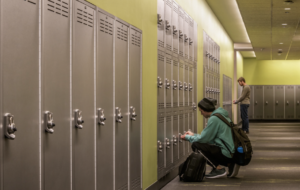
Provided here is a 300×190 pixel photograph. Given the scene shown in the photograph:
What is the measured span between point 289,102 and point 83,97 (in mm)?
19860

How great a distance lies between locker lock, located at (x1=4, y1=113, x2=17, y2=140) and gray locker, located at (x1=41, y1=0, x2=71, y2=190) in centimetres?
35

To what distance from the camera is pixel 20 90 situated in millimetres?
2279

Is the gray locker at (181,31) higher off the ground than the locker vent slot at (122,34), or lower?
higher

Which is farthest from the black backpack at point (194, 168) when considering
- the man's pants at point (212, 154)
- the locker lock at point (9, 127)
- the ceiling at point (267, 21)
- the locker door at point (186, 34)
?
the ceiling at point (267, 21)

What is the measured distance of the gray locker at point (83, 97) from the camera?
3010mm

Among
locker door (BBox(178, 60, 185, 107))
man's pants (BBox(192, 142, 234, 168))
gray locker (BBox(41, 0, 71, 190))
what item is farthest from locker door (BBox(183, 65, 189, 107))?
gray locker (BBox(41, 0, 71, 190))

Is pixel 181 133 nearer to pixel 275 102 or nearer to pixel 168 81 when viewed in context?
pixel 168 81

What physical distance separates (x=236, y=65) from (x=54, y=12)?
1547cm

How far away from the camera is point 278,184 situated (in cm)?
565

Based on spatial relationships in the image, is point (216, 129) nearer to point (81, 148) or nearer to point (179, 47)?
point (179, 47)

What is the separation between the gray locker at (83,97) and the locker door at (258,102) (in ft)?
63.4

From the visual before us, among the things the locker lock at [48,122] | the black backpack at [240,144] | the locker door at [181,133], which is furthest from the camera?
the locker door at [181,133]

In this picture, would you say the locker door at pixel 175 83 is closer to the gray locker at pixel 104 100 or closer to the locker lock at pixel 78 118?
the gray locker at pixel 104 100

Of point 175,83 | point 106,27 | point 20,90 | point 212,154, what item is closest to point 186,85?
point 175,83
